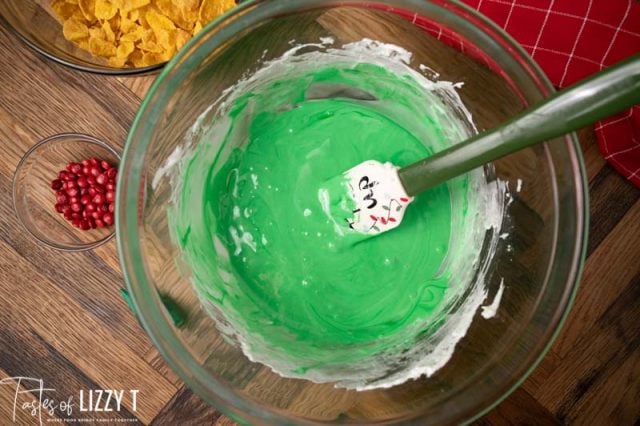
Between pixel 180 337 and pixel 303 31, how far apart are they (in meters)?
0.47

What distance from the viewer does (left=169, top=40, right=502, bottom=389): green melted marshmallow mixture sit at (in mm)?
956

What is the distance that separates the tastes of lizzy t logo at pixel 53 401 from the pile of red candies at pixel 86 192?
367mm

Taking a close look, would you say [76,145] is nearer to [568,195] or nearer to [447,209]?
[447,209]

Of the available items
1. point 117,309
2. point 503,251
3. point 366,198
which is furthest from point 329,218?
point 117,309

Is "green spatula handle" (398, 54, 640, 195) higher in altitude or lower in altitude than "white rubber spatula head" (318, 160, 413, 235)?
higher

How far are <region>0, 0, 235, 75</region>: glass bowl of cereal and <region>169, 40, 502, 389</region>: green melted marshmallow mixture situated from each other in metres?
0.31

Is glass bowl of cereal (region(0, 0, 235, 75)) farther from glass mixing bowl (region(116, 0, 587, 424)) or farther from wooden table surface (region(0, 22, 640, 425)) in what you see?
glass mixing bowl (region(116, 0, 587, 424))

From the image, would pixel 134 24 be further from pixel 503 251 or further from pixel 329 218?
pixel 503 251

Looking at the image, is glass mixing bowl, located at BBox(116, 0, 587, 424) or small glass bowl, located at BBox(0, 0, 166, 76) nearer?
glass mixing bowl, located at BBox(116, 0, 587, 424)

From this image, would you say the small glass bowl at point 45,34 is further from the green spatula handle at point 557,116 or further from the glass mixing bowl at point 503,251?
the green spatula handle at point 557,116

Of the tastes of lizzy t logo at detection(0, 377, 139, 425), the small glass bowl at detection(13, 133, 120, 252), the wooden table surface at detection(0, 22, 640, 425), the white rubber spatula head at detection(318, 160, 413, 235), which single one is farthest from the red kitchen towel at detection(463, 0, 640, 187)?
the tastes of lizzy t logo at detection(0, 377, 139, 425)

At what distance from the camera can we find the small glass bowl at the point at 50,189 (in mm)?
1265

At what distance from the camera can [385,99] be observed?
3.35 ft

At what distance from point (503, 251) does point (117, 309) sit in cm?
82
